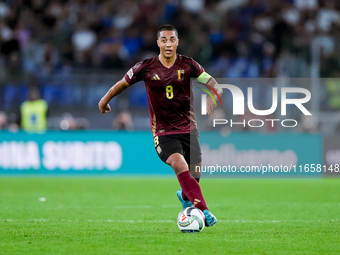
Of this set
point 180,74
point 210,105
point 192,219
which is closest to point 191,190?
point 192,219

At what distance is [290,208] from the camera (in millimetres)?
9102

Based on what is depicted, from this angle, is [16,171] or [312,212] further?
[16,171]

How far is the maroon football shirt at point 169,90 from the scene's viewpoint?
678cm

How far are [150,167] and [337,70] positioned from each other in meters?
5.39

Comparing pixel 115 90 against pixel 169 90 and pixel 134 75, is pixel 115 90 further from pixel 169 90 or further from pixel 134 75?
pixel 169 90

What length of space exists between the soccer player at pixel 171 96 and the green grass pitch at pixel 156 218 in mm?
933

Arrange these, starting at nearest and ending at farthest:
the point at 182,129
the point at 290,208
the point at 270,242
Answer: the point at 270,242
the point at 182,129
the point at 290,208

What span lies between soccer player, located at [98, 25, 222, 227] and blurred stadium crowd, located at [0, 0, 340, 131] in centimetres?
853

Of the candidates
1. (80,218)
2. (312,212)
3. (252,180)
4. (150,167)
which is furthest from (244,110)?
(80,218)

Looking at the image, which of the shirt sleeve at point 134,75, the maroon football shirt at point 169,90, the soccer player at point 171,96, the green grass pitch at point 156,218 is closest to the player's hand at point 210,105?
the soccer player at point 171,96

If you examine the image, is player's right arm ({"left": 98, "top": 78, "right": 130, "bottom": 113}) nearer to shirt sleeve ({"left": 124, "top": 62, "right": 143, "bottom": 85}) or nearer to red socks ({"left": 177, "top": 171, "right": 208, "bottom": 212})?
shirt sleeve ({"left": 124, "top": 62, "right": 143, "bottom": 85})

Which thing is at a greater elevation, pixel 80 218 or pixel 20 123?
pixel 20 123

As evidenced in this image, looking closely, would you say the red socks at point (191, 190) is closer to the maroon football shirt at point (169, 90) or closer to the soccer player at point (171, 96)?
the soccer player at point (171, 96)

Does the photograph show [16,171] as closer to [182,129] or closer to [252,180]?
[252,180]
